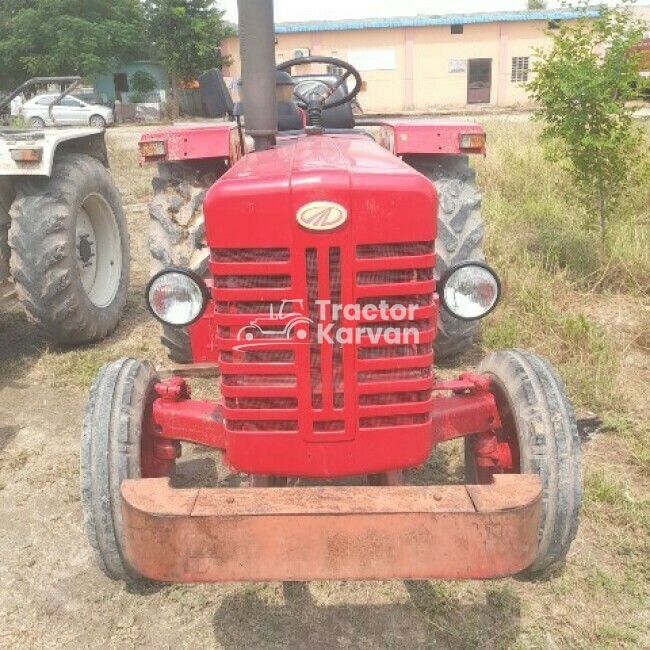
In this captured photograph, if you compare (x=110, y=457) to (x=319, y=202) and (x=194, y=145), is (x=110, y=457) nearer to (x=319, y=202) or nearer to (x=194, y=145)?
(x=319, y=202)

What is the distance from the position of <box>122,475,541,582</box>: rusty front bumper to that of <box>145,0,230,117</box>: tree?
28323 mm

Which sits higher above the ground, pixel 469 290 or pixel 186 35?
pixel 186 35

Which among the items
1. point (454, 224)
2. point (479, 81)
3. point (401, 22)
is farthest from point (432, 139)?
point (479, 81)

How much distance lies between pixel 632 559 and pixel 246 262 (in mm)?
1809

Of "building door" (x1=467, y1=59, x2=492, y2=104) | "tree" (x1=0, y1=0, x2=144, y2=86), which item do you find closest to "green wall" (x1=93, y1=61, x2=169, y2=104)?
"tree" (x1=0, y1=0, x2=144, y2=86)

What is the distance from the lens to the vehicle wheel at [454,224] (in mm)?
3576

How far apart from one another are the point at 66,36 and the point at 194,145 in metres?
28.1

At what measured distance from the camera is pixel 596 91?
16.4 feet

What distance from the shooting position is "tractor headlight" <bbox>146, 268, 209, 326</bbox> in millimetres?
2322

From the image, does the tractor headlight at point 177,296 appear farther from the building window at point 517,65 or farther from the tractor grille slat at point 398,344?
the building window at point 517,65

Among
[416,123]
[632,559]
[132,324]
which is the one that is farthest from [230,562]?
[132,324]

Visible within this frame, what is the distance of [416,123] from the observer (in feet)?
12.2

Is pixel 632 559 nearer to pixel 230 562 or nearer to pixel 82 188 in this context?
pixel 230 562

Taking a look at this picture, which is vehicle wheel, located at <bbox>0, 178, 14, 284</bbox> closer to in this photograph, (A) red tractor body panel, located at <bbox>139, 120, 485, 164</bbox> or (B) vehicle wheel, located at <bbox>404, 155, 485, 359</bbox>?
(A) red tractor body panel, located at <bbox>139, 120, 485, 164</bbox>
